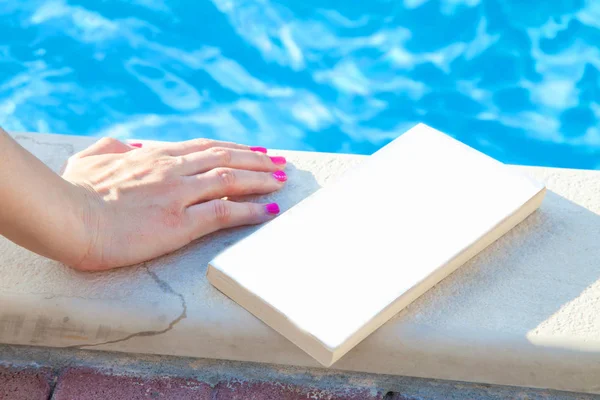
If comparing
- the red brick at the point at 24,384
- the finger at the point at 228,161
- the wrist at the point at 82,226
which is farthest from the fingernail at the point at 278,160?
the red brick at the point at 24,384

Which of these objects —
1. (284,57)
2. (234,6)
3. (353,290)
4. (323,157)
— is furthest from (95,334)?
(234,6)

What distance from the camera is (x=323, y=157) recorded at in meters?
1.43

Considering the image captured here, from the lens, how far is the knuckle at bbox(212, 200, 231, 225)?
1.21 m

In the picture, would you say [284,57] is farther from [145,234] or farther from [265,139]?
[145,234]

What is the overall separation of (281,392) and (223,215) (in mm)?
294

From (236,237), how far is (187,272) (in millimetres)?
109

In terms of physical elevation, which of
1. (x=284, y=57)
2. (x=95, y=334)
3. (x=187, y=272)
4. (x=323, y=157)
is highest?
(x=284, y=57)

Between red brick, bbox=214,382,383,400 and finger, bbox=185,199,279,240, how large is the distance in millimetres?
246

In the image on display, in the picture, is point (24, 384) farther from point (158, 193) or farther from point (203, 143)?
point (203, 143)

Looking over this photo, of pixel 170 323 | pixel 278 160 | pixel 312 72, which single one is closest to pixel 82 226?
pixel 170 323

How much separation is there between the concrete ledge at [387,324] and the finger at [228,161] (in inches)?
5.6

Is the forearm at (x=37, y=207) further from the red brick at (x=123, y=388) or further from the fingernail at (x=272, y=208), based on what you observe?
the fingernail at (x=272, y=208)

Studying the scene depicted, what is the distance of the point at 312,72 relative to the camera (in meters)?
2.42

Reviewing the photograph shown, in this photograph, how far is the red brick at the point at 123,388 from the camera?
1.12 meters
